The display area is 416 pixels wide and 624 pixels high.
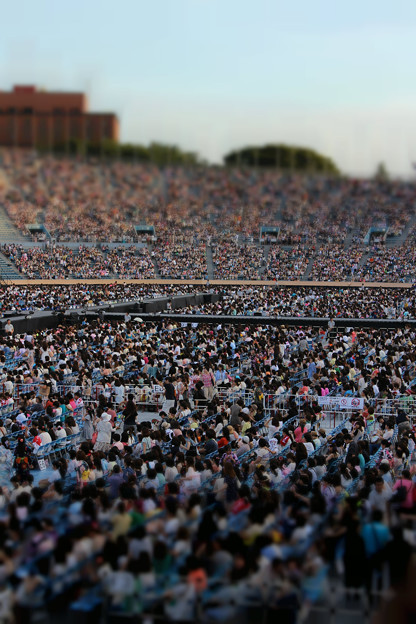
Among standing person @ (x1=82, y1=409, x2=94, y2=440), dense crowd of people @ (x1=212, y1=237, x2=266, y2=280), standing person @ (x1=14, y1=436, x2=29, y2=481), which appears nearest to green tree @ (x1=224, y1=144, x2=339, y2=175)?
standing person @ (x1=14, y1=436, x2=29, y2=481)

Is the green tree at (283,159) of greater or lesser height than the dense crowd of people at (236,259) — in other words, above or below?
above

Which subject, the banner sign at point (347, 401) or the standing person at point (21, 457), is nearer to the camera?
the standing person at point (21, 457)

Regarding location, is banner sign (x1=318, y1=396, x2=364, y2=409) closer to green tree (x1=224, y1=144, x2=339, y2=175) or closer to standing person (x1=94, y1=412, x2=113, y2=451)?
standing person (x1=94, y1=412, x2=113, y2=451)

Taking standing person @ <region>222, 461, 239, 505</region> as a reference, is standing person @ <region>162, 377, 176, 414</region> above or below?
below

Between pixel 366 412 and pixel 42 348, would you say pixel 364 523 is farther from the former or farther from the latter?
pixel 42 348

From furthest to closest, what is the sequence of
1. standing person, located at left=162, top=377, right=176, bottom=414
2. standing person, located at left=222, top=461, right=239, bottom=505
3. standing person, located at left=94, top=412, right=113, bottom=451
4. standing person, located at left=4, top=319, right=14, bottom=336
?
1. standing person, located at left=4, top=319, right=14, bottom=336
2. standing person, located at left=162, top=377, right=176, bottom=414
3. standing person, located at left=94, top=412, right=113, bottom=451
4. standing person, located at left=222, top=461, right=239, bottom=505

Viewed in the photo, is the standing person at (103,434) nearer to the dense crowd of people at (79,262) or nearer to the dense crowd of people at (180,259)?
the dense crowd of people at (79,262)

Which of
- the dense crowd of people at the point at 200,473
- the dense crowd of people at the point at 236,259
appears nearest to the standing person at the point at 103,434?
the dense crowd of people at the point at 200,473

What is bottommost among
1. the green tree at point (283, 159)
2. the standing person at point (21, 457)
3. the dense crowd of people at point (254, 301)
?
the dense crowd of people at point (254, 301)

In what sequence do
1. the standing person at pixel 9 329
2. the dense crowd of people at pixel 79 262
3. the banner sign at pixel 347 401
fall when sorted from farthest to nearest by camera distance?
the dense crowd of people at pixel 79 262
the standing person at pixel 9 329
the banner sign at pixel 347 401

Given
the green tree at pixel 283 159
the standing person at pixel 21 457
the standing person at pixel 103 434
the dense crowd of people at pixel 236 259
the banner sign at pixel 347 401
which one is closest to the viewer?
the green tree at pixel 283 159
